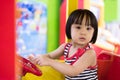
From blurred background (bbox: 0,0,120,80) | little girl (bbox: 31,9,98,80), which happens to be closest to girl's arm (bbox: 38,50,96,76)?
little girl (bbox: 31,9,98,80)

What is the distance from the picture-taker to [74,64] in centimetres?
107

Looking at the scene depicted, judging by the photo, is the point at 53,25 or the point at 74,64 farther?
the point at 53,25

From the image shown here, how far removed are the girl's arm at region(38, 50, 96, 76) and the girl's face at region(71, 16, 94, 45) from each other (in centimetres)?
6

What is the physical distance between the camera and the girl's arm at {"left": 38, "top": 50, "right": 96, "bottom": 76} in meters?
1.01

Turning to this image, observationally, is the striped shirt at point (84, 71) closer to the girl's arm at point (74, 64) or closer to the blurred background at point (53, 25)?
the girl's arm at point (74, 64)

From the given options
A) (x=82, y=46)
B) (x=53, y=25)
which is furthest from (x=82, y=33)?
(x=53, y=25)

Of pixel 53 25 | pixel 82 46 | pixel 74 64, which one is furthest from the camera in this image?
pixel 53 25

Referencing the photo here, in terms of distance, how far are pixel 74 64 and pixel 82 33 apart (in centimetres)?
14

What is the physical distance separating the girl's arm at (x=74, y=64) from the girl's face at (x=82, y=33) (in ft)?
0.18

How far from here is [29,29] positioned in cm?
275

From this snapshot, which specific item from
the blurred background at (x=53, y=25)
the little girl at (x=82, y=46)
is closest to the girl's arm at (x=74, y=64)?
the little girl at (x=82, y=46)

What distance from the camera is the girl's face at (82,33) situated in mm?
1126

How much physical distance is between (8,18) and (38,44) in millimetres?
2390

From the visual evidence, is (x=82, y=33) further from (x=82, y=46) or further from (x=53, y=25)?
(x=53, y=25)
